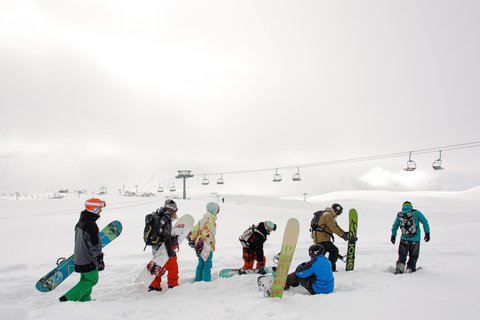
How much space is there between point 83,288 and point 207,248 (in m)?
2.56

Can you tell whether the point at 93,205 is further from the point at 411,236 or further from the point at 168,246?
the point at 411,236

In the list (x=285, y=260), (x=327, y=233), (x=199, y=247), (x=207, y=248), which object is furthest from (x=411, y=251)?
(x=199, y=247)

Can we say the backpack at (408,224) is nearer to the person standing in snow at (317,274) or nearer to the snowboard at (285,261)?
the person standing in snow at (317,274)

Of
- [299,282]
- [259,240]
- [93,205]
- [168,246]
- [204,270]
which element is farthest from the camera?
[259,240]

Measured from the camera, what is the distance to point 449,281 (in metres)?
5.94

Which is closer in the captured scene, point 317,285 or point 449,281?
point 317,285

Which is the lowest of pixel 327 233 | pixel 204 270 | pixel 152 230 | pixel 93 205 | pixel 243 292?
pixel 243 292

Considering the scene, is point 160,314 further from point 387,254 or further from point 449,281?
point 387,254

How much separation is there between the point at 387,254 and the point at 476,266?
294 centimetres

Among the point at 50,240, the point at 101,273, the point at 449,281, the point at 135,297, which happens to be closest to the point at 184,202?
the point at 50,240

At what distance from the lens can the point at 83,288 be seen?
197 inches

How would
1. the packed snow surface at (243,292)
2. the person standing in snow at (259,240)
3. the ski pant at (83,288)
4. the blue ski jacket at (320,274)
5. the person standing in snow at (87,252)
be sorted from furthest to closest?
1. the person standing in snow at (259,240)
2. the blue ski jacket at (320,274)
3. the person standing in snow at (87,252)
4. the ski pant at (83,288)
5. the packed snow surface at (243,292)

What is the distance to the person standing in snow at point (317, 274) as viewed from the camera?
17.1 ft

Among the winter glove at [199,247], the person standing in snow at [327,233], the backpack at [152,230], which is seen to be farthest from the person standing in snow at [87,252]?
the person standing in snow at [327,233]
